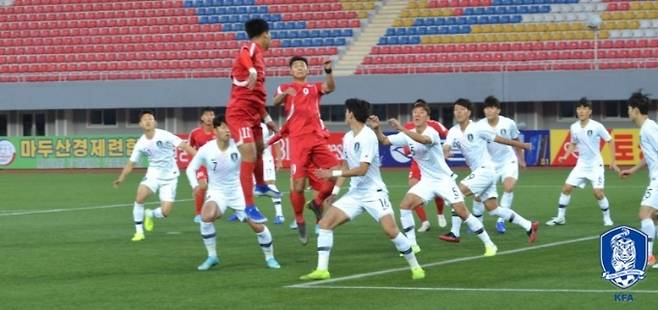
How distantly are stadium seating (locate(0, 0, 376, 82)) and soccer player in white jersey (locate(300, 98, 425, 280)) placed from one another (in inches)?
1428

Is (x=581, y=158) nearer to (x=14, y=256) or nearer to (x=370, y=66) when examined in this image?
(x=14, y=256)

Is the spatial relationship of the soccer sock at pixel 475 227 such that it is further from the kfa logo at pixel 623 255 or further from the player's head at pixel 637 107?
the kfa logo at pixel 623 255

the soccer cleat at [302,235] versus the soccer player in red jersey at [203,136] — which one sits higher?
the soccer player in red jersey at [203,136]

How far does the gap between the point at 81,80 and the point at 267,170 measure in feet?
99.8

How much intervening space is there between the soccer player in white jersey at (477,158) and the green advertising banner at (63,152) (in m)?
31.3

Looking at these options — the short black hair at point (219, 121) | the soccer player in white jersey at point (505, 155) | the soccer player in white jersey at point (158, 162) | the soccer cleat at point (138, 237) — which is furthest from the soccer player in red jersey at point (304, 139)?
the soccer player in white jersey at point (505, 155)

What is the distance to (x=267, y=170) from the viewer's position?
A: 2428cm

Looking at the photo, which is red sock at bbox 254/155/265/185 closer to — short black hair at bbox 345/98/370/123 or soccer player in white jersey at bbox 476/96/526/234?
short black hair at bbox 345/98/370/123

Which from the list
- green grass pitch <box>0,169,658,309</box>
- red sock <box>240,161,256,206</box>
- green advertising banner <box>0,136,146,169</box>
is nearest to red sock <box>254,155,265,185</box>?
red sock <box>240,161,256,206</box>

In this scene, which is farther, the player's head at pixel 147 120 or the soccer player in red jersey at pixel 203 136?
the soccer player in red jersey at pixel 203 136

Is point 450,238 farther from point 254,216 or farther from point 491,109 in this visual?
point 254,216

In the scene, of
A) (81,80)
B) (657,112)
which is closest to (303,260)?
(657,112)

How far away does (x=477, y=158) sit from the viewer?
63.7ft

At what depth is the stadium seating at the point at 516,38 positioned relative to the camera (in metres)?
47.9
